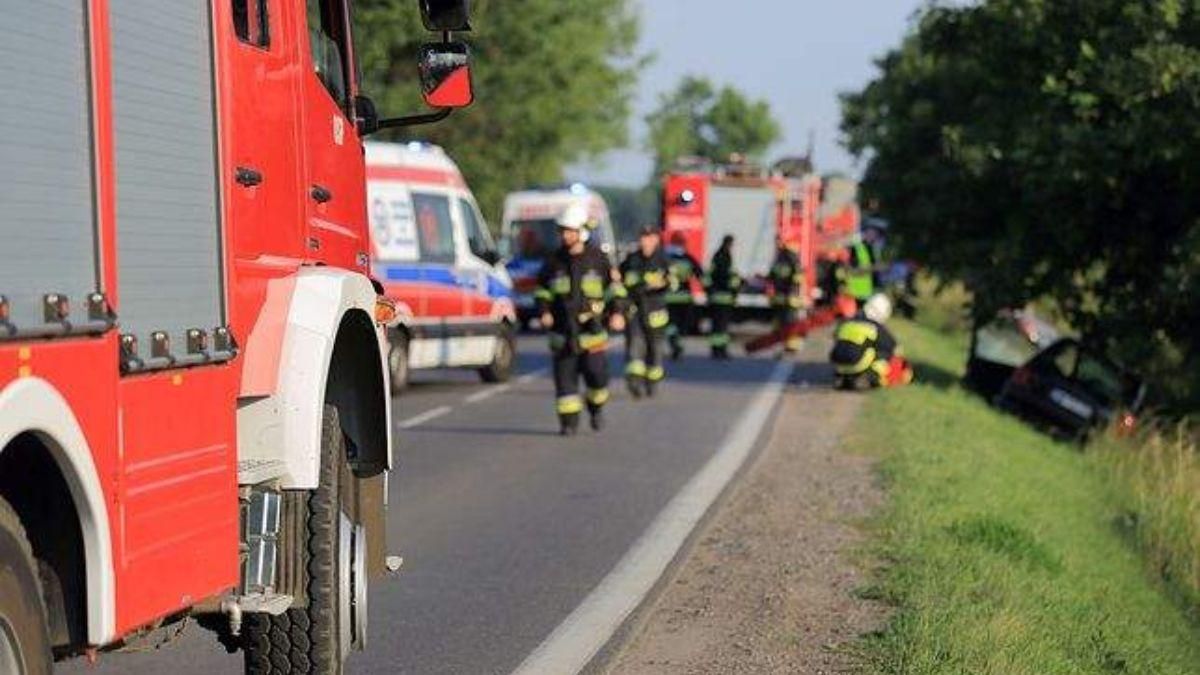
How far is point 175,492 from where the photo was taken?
538cm

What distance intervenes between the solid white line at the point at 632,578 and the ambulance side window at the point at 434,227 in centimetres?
541

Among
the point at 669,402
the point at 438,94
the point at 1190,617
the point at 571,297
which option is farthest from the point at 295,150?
the point at 669,402

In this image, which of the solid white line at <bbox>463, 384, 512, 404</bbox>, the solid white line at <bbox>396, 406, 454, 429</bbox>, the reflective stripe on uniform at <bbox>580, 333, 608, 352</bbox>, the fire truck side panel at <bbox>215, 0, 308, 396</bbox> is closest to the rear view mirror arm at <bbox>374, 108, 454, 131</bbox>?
the fire truck side panel at <bbox>215, 0, 308, 396</bbox>

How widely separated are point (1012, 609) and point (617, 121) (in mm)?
44095

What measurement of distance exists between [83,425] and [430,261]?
55.4 ft

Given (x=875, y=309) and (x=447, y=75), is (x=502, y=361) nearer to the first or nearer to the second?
(x=875, y=309)

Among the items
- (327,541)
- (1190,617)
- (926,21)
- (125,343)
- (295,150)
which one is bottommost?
(1190,617)

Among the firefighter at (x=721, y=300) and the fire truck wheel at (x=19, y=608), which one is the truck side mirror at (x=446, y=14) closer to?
the fire truck wheel at (x=19, y=608)

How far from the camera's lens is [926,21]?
25.1 m

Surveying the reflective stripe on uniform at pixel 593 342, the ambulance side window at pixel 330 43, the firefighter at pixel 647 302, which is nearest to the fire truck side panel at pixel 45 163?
the ambulance side window at pixel 330 43

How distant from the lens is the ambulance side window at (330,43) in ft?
24.3

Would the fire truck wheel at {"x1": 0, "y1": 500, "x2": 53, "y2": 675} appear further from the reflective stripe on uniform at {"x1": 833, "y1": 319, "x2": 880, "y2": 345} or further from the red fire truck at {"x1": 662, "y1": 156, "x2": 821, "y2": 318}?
the red fire truck at {"x1": 662, "y1": 156, "x2": 821, "y2": 318}

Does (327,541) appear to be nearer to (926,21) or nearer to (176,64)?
(176,64)

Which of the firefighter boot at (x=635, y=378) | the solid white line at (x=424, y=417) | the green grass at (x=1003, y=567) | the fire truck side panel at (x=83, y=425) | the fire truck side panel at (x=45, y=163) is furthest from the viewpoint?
Result: the firefighter boot at (x=635, y=378)
